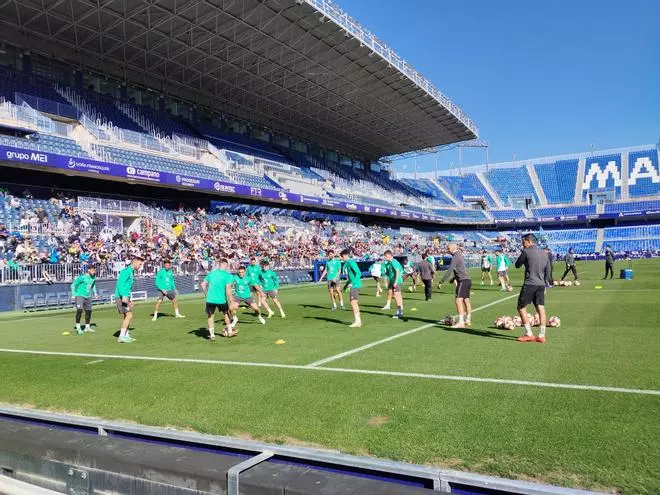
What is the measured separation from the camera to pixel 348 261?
44.8 feet

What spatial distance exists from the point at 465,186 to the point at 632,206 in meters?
24.1

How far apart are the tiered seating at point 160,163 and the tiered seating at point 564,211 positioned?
55.2m

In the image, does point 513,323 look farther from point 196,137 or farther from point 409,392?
point 196,137

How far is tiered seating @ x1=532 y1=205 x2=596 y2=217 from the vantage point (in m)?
75.5

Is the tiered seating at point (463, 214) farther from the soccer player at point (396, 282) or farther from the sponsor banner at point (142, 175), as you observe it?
the soccer player at point (396, 282)

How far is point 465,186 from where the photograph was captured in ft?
281

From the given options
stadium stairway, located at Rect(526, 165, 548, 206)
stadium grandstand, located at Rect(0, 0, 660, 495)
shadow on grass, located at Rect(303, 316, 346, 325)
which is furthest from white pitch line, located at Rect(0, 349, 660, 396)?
stadium stairway, located at Rect(526, 165, 548, 206)

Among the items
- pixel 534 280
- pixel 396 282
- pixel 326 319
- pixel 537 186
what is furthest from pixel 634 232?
pixel 534 280

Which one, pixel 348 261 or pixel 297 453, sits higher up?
pixel 348 261

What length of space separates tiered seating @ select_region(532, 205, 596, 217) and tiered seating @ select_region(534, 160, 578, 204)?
2.09 m

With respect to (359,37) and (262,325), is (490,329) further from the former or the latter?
(359,37)

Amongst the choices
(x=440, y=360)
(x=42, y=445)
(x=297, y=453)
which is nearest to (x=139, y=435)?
(x=42, y=445)

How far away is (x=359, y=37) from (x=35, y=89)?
73.2ft

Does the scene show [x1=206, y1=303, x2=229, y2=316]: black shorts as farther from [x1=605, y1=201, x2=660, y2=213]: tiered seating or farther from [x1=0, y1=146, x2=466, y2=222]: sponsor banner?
[x1=605, y1=201, x2=660, y2=213]: tiered seating
